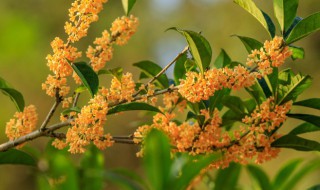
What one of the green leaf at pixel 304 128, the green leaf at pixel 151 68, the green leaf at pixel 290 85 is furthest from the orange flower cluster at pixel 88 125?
the green leaf at pixel 304 128

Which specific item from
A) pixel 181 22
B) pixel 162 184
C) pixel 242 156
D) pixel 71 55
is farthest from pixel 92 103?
pixel 181 22

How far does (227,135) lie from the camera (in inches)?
51.3

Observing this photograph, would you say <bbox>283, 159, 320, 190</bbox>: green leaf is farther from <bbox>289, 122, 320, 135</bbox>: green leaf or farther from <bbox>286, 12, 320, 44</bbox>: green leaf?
<bbox>286, 12, 320, 44</bbox>: green leaf

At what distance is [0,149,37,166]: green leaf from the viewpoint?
1.28m

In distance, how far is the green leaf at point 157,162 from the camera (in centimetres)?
64

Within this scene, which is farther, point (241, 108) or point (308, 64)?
point (308, 64)

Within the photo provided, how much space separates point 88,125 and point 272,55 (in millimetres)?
479

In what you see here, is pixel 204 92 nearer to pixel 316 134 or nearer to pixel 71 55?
pixel 71 55

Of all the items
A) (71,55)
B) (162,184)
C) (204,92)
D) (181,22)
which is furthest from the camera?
(181,22)

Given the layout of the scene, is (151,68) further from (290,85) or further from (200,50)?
(290,85)

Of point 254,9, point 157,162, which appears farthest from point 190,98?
point 157,162

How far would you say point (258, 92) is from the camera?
4.56 ft

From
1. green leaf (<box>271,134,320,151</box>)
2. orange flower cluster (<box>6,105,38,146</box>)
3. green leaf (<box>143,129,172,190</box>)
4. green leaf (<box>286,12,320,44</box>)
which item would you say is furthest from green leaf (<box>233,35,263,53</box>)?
green leaf (<box>143,129,172,190</box>)

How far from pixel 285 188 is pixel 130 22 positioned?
675mm
